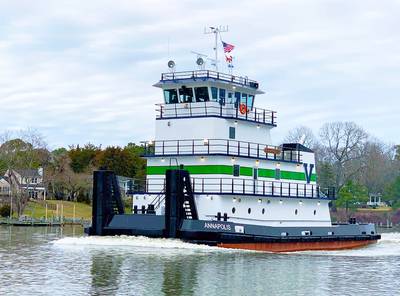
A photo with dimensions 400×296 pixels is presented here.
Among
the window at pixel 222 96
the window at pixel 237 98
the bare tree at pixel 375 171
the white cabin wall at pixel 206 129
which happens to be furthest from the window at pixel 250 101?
the bare tree at pixel 375 171

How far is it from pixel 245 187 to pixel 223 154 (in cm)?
228

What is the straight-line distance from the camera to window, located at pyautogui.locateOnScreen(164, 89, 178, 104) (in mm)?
41438

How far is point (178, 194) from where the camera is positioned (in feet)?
119

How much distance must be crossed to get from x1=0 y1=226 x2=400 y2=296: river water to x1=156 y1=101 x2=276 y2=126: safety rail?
745 cm

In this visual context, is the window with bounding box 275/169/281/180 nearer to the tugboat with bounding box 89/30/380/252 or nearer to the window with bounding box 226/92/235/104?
the tugboat with bounding box 89/30/380/252

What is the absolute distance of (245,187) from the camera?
131ft

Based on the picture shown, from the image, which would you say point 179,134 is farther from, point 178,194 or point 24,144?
point 24,144

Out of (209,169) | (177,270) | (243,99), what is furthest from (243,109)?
(177,270)

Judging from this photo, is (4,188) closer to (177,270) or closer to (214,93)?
(214,93)

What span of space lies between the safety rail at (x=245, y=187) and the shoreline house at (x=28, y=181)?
41.8m

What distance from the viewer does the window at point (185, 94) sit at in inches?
1613

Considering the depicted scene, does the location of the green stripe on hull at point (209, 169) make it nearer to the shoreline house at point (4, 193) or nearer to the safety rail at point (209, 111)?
the safety rail at point (209, 111)

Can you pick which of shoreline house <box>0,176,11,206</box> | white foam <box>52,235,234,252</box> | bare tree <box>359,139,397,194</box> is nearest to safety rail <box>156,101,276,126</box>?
white foam <box>52,235,234,252</box>

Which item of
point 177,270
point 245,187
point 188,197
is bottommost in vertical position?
point 177,270
